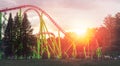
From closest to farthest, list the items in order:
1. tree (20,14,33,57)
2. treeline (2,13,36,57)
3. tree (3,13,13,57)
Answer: treeline (2,13,36,57), tree (20,14,33,57), tree (3,13,13,57)

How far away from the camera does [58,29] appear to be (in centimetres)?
6081

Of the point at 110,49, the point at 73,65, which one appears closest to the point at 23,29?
the point at 110,49

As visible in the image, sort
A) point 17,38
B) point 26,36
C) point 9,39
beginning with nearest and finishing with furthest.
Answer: point 9,39, point 17,38, point 26,36

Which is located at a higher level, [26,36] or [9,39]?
[26,36]

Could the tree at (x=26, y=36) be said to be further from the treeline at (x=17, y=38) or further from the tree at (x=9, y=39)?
the tree at (x=9, y=39)

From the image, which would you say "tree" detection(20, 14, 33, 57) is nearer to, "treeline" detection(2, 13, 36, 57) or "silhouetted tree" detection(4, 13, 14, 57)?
"treeline" detection(2, 13, 36, 57)

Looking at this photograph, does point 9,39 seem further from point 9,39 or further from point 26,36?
point 26,36

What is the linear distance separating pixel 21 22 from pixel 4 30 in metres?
4.48

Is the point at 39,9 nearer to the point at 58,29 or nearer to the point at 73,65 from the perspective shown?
the point at 58,29

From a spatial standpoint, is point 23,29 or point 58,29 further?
point 23,29

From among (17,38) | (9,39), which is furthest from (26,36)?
(9,39)

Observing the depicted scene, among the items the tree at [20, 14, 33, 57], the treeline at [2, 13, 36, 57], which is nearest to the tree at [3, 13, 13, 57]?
the treeline at [2, 13, 36, 57]

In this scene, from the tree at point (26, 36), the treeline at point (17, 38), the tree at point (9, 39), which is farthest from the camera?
the tree at point (9, 39)

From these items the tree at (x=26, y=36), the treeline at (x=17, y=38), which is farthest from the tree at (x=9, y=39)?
the tree at (x=26, y=36)
